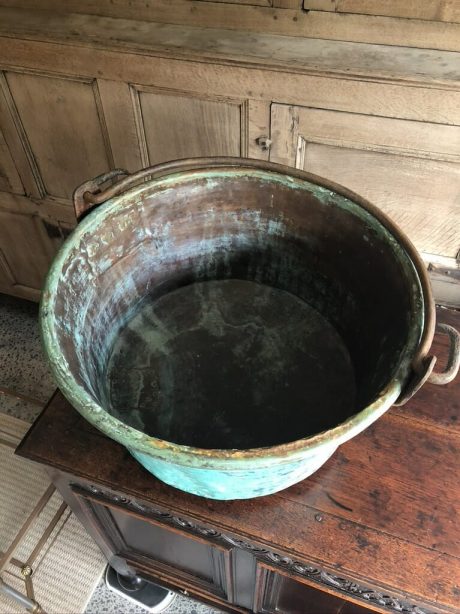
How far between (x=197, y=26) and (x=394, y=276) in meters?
0.74

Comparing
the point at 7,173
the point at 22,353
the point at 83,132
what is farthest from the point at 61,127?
the point at 22,353

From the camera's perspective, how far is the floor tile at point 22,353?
1.88 meters

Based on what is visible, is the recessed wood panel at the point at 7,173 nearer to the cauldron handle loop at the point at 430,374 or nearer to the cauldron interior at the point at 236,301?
the cauldron interior at the point at 236,301

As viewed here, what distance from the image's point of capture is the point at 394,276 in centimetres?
89

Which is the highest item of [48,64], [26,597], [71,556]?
[48,64]

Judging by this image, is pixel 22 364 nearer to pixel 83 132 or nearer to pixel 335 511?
pixel 83 132

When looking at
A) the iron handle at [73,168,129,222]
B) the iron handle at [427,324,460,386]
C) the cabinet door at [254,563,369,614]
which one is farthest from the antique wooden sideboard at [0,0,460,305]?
the cabinet door at [254,563,369,614]

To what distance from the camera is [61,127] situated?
136cm

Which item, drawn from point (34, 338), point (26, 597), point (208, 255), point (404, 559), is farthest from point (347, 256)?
point (34, 338)

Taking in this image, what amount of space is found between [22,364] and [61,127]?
3.30ft

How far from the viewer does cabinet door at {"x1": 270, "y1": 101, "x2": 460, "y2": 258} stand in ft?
3.57

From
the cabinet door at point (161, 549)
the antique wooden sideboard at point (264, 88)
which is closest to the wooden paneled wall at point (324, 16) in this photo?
the antique wooden sideboard at point (264, 88)

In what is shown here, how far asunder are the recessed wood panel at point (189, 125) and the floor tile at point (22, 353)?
104 cm

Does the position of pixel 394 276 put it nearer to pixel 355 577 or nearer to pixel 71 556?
pixel 355 577
